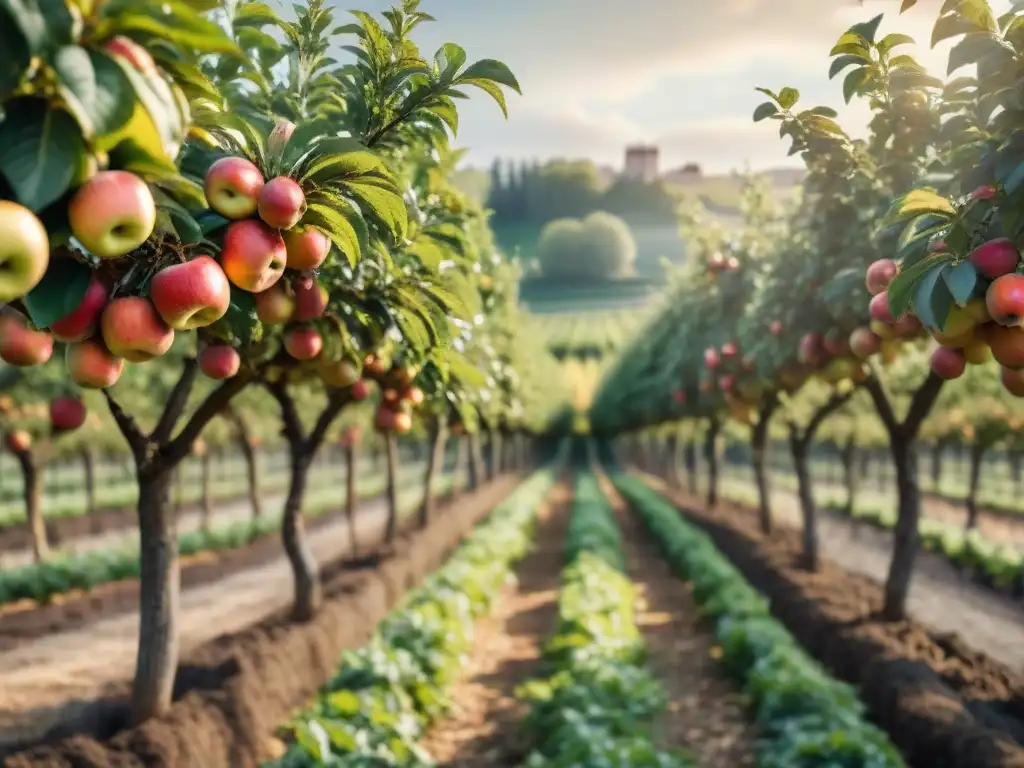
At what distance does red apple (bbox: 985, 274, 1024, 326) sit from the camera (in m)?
2.63

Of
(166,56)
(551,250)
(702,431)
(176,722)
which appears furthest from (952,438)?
(551,250)

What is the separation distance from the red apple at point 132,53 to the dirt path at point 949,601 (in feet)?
38.1

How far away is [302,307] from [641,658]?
7.15m

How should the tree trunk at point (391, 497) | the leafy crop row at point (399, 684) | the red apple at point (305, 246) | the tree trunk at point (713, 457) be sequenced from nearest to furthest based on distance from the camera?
1. the red apple at point (305, 246)
2. the leafy crop row at point (399, 684)
3. the tree trunk at point (391, 497)
4. the tree trunk at point (713, 457)

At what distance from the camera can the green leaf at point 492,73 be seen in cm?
255

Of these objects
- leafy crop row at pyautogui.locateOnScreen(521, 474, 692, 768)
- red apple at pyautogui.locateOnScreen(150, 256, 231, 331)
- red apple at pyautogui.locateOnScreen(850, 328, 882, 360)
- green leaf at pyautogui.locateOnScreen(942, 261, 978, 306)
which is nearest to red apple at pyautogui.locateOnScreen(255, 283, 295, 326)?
red apple at pyautogui.locateOnScreen(150, 256, 231, 331)

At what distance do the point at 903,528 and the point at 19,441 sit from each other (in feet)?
44.5

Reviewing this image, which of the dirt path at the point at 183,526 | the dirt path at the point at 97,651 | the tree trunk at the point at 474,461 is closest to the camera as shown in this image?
the dirt path at the point at 97,651

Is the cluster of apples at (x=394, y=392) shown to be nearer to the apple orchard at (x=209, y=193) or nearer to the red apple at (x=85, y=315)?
the apple orchard at (x=209, y=193)

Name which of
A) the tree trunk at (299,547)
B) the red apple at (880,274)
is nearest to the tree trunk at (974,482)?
the tree trunk at (299,547)

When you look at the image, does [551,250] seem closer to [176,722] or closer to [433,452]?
[433,452]

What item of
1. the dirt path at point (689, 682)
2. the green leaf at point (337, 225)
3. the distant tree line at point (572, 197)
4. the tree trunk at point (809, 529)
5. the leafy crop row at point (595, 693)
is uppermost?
the distant tree line at point (572, 197)

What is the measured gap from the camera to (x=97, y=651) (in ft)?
35.6

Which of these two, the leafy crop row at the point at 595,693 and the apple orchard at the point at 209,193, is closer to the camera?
the apple orchard at the point at 209,193
